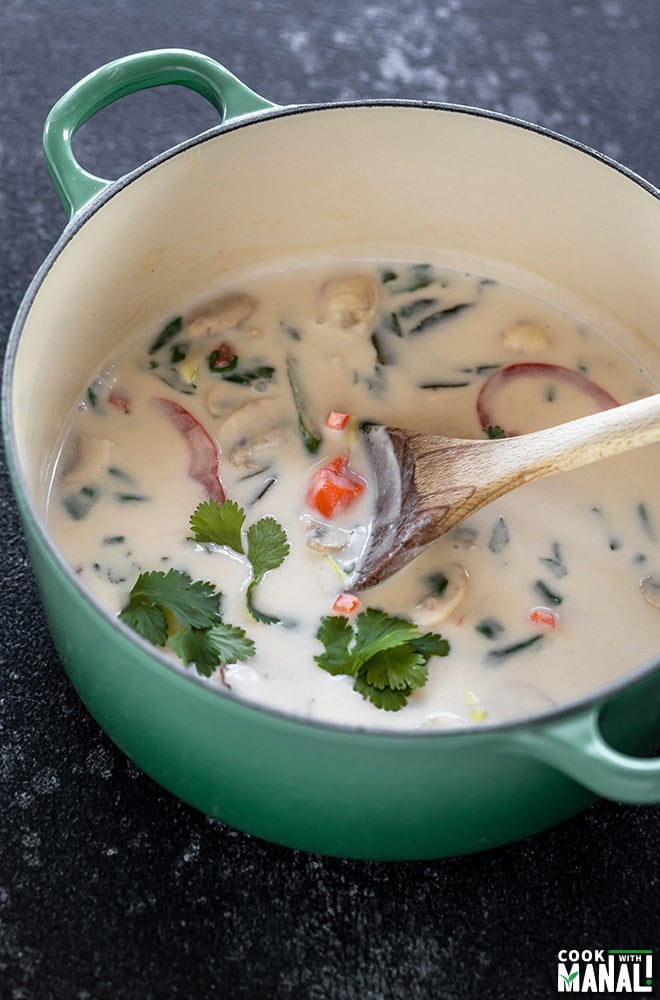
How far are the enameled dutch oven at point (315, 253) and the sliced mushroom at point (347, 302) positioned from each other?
67 millimetres

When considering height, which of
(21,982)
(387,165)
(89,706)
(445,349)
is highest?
(387,165)

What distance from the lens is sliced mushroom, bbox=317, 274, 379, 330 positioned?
1.62 meters

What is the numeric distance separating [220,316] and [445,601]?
1.54 ft

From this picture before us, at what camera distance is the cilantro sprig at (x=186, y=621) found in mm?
1252

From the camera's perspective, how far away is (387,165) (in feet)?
5.27

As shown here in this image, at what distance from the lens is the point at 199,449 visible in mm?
1463

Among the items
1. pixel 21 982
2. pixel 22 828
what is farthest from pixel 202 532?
pixel 21 982

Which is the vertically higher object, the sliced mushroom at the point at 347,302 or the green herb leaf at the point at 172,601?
the sliced mushroom at the point at 347,302

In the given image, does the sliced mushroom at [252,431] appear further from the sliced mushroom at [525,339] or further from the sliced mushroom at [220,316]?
the sliced mushroom at [525,339]

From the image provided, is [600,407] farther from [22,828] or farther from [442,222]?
[22,828]

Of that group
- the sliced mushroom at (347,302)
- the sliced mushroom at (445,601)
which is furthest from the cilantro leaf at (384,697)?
the sliced mushroom at (347,302)

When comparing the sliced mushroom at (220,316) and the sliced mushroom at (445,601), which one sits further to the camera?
the sliced mushroom at (220,316)

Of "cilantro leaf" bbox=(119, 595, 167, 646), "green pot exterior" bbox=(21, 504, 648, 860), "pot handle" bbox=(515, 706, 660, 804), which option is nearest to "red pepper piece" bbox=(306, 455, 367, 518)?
"cilantro leaf" bbox=(119, 595, 167, 646)

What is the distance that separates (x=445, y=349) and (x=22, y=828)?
2.33ft
